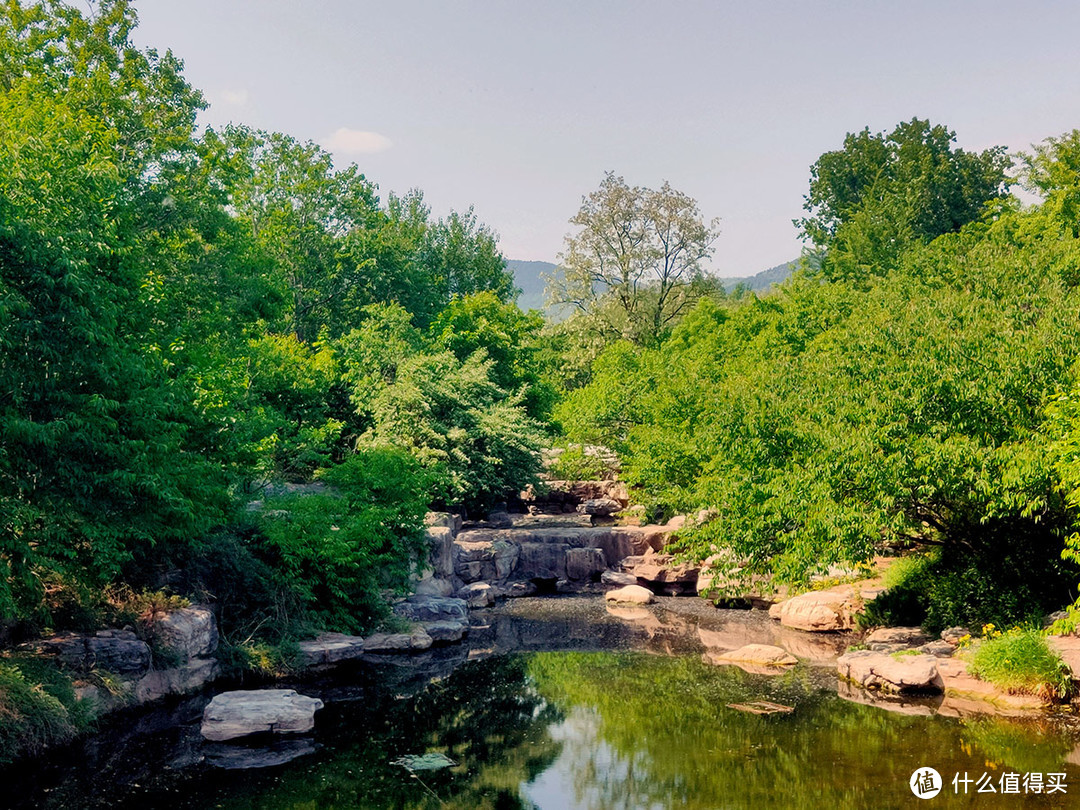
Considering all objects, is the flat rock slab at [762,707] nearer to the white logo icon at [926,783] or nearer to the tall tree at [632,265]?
the white logo icon at [926,783]

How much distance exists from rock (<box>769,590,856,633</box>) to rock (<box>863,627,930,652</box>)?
→ 65.3 inches

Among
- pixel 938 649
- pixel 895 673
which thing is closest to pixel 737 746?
pixel 895 673

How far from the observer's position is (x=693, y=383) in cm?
3344

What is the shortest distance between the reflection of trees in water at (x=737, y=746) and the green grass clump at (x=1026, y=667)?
56.2 inches

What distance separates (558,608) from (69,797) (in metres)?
16.7

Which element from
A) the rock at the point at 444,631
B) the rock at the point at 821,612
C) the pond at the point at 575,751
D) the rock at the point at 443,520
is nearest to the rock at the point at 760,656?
the pond at the point at 575,751

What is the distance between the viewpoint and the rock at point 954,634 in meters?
19.2

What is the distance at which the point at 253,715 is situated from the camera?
15312 mm

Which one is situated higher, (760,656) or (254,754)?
(254,754)

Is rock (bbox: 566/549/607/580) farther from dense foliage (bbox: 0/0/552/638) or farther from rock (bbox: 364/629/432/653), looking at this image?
rock (bbox: 364/629/432/653)

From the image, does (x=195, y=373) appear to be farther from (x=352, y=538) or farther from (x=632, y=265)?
(x=632, y=265)

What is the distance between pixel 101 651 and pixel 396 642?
295 inches

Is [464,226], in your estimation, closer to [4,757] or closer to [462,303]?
[462,303]

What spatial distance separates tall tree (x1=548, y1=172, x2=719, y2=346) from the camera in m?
51.0
